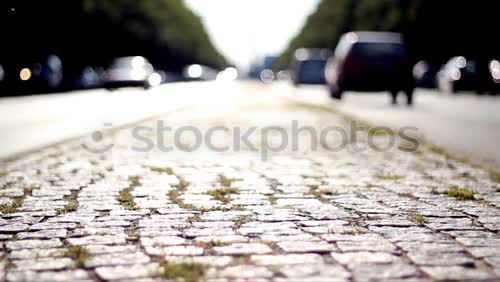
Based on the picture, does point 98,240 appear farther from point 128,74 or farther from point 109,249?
point 128,74

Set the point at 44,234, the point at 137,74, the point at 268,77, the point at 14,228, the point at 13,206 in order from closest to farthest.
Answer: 1. the point at 44,234
2. the point at 14,228
3. the point at 13,206
4. the point at 137,74
5. the point at 268,77

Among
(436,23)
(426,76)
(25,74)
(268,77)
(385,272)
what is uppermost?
(436,23)

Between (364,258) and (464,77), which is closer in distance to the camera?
(364,258)

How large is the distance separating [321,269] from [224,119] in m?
12.1

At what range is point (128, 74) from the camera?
37.2 metres

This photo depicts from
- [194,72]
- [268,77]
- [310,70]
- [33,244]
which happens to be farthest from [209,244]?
[268,77]

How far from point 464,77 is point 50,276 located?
96.7 feet

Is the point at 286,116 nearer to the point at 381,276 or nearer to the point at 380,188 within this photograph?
the point at 380,188

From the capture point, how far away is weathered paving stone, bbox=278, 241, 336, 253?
3629mm

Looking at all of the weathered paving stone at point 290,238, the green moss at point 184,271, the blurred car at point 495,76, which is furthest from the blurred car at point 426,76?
the green moss at point 184,271

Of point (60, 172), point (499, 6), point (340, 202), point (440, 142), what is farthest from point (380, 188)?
point (499, 6)

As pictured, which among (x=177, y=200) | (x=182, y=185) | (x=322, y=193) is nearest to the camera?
(x=177, y=200)

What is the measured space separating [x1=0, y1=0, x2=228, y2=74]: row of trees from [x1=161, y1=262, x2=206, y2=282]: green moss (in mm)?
4523

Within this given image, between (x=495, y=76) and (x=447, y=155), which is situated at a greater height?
(x=495, y=76)
